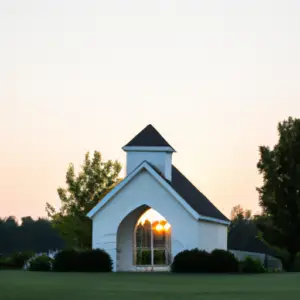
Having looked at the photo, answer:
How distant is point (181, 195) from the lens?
45812mm

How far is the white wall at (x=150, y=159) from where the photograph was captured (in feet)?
158

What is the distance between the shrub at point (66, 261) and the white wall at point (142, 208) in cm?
345

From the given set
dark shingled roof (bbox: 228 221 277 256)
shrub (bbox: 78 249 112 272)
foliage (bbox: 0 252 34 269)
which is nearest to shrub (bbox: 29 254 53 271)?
shrub (bbox: 78 249 112 272)

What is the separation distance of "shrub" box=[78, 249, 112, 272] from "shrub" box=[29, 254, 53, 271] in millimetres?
2178

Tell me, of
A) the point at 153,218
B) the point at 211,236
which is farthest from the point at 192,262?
the point at 153,218

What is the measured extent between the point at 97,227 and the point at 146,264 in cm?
435

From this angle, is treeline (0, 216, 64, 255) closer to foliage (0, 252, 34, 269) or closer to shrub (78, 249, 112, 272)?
foliage (0, 252, 34, 269)

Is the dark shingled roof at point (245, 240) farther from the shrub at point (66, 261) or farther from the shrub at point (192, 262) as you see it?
the shrub at point (66, 261)

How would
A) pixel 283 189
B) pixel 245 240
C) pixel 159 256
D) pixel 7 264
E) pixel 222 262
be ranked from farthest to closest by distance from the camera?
pixel 245 240 < pixel 283 189 < pixel 7 264 < pixel 159 256 < pixel 222 262

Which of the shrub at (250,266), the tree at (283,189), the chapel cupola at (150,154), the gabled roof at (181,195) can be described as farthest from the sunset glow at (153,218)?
the tree at (283,189)

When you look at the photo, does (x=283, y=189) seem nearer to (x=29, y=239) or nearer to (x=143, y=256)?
(x=143, y=256)

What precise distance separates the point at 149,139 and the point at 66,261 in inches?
378

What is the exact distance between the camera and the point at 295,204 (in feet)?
195

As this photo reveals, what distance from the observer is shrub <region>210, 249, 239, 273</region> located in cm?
4128
